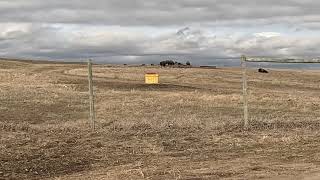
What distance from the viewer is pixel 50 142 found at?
40.7 feet

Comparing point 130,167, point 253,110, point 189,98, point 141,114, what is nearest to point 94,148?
point 130,167

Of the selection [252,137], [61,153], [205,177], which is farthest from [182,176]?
[252,137]

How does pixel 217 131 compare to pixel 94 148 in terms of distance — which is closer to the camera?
pixel 94 148

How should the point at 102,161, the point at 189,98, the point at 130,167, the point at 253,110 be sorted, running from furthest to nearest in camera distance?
1. the point at 189,98
2. the point at 253,110
3. the point at 102,161
4. the point at 130,167

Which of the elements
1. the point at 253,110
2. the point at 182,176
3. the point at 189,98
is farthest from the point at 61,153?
the point at 189,98

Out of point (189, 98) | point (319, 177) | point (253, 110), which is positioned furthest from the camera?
point (189, 98)

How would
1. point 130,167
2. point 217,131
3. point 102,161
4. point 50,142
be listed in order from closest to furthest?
point 130,167, point 102,161, point 50,142, point 217,131

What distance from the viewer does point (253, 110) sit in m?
22.1

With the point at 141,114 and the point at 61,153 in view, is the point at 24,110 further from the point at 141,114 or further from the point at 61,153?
the point at 61,153

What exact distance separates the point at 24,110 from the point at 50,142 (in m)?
9.00

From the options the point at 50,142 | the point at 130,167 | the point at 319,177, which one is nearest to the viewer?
the point at 319,177

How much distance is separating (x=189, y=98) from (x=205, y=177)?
17949 mm

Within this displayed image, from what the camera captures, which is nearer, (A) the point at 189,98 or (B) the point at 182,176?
(B) the point at 182,176

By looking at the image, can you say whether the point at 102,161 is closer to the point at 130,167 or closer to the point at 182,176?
the point at 130,167
